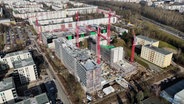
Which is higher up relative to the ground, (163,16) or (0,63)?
(163,16)

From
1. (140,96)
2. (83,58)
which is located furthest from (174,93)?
(83,58)

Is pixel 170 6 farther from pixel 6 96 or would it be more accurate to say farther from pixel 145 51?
pixel 6 96

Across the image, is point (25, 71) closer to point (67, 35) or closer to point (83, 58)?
point (83, 58)

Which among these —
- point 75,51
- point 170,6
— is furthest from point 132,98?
point 170,6

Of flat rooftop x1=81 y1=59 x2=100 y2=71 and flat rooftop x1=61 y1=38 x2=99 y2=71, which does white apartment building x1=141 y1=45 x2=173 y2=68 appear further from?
flat rooftop x1=81 y1=59 x2=100 y2=71

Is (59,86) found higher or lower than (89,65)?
lower

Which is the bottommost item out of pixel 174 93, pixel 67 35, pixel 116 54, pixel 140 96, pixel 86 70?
pixel 174 93

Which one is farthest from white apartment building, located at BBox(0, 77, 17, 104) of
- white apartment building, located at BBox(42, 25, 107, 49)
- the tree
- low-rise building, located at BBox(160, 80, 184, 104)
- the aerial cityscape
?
low-rise building, located at BBox(160, 80, 184, 104)
